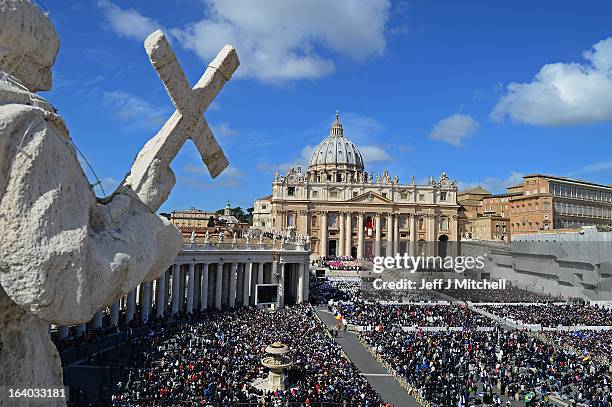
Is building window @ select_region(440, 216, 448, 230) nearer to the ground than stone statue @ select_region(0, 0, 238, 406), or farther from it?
farther from it

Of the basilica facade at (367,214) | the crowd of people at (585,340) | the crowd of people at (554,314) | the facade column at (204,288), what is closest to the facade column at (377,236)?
the basilica facade at (367,214)

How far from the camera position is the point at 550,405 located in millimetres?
17859

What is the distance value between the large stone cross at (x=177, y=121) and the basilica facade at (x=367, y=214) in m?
85.9

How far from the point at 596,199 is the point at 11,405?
97648mm

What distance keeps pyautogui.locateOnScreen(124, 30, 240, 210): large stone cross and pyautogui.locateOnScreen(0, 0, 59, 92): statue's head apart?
93 cm

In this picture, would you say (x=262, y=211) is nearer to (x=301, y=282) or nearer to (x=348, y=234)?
(x=348, y=234)

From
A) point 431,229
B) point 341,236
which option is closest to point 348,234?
point 341,236

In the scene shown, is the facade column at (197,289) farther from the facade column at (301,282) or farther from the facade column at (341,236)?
the facade column at (341,236)

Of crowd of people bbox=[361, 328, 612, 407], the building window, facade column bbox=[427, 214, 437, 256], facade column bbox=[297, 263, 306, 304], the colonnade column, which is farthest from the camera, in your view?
the building window

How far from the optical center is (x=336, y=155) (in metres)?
122

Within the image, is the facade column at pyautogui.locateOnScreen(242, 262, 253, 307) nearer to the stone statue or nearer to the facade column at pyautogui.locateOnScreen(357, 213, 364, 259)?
the stone statue

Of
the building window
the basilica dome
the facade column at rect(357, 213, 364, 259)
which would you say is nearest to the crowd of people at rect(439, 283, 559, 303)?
the facade column at rect(357, 213, 364, 259)

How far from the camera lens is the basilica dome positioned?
396 feet

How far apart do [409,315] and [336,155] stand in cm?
8948
